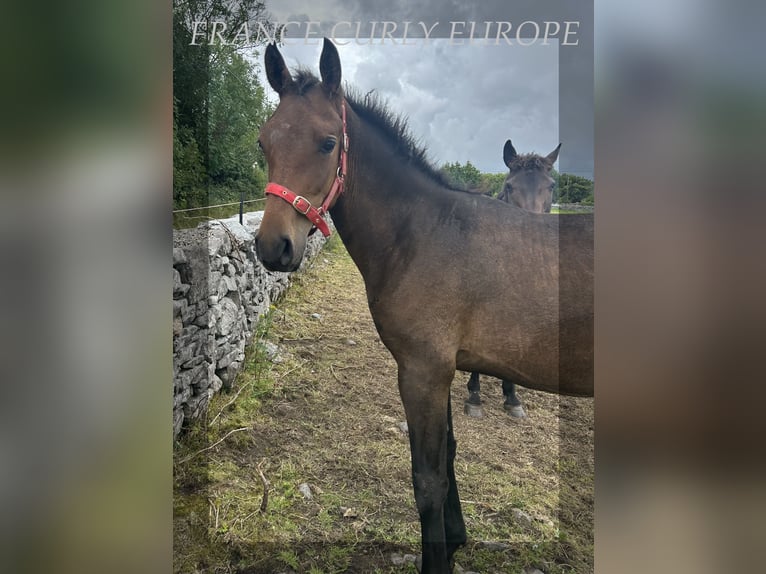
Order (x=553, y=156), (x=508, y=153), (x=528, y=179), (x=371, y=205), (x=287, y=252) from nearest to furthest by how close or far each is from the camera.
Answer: (x=287, y=252) < (x=371, y=205) < (x=553, y=156) < (x=508, y=153) < (x=528, y=179)

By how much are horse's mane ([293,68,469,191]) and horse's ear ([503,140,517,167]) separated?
51 cm

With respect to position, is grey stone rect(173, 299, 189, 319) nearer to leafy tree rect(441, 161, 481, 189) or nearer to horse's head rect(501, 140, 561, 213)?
leafy tree rect(441, 161, 481, 189)

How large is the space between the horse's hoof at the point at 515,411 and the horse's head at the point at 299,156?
1.65 m

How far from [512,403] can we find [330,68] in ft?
7.37

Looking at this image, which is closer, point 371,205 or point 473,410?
point 371,205

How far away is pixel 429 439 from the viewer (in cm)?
199

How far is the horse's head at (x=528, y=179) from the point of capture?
8.13ft

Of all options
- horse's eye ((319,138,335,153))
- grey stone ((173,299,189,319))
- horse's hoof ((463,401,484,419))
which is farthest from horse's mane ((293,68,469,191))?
grey stone ((173,299,189,319))

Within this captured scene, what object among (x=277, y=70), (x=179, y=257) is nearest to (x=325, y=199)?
(x=277, y=70)

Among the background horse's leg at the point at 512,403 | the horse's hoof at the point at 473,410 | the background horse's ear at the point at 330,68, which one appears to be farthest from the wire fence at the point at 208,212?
the background horse's leg at the point at 512,403

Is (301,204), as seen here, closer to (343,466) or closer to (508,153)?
(508,153)
